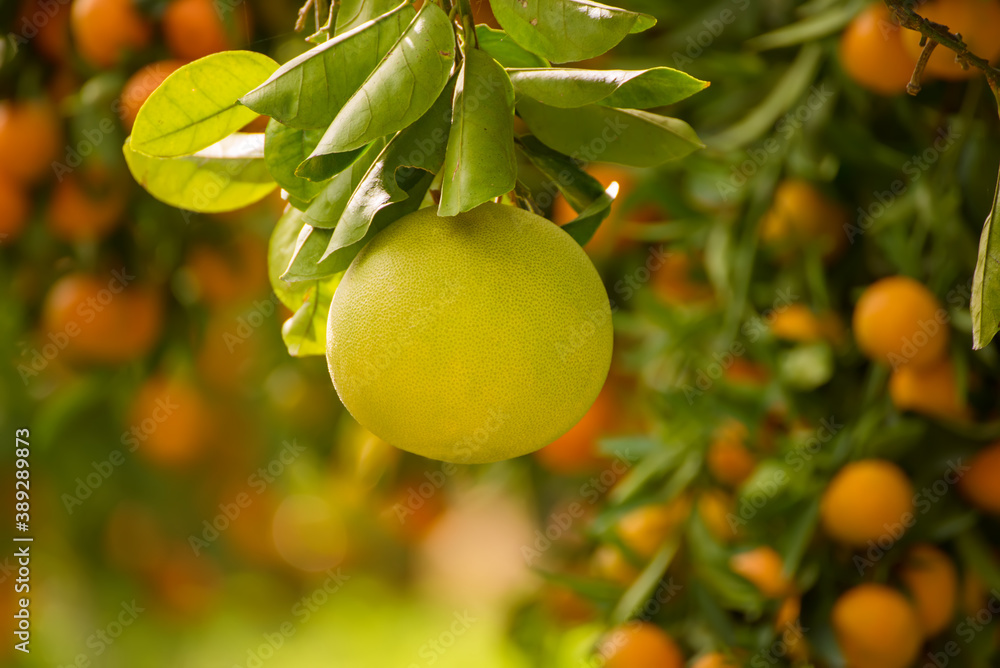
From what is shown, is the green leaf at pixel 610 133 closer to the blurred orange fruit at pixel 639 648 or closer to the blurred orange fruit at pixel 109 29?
the blurred orange fruit at pixel 639 648

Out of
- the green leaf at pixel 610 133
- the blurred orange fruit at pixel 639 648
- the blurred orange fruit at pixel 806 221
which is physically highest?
the green leaf at pixel 610 133

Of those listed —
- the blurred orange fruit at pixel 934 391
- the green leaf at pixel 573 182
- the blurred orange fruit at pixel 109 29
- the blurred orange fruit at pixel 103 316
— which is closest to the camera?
the green leaf at pixel 573 182

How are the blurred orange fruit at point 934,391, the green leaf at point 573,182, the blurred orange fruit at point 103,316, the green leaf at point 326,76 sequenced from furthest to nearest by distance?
the blurred orange fruit at point 103,316 → the blurred orange fruit at point 934,391 → the green leaf at point 573,182 → the green leaf at point 326,76

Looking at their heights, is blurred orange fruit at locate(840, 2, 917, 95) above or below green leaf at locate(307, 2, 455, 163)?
below

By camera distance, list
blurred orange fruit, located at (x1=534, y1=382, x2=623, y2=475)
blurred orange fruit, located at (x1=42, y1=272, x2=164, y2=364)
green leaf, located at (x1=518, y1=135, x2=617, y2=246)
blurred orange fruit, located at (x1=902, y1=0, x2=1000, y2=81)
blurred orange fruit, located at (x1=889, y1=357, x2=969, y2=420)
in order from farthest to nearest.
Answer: blurred orange fruit, located at (x1=534, y1=382, x2=623, y2=475) → blurred orange fruit, located at (x1=42, y1=272, x2=164, y2=364) → blurred orange fruit, located at (x1=889, y1=357, x2=969, y2=420) → blurred orange fruit, located at (x1=902, y1=0, x2=1000, y2=81) → green leaf, located at (x1=518, y1=135, x2=617, y2=246)

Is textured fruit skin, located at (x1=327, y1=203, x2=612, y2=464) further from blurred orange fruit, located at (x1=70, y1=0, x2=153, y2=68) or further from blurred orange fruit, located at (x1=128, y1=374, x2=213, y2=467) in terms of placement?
blurred orange fruit, located at (x1=128, y1=374, x2=213, y2=467)

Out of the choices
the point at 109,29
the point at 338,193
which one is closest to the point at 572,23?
the point at 338,193

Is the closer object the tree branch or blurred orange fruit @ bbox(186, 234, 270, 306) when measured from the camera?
the tree branch

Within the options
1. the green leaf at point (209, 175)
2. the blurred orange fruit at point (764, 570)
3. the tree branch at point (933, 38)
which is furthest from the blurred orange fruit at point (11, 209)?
the tree branch at point (933, 38)

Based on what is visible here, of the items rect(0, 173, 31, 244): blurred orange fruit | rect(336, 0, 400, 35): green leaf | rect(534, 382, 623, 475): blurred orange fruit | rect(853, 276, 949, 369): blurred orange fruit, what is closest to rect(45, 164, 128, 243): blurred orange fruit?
rect(0, 173, 31, 244): blurred orange fruit
